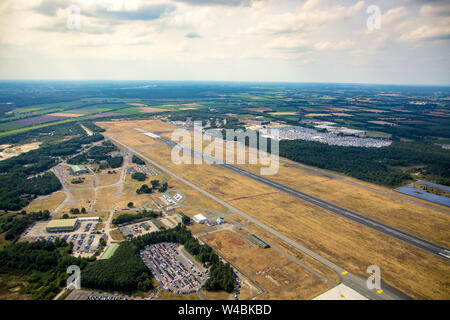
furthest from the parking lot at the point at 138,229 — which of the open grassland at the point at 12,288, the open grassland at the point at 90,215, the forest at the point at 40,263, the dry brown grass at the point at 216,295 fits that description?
the dry brown grass at the point at 216,295

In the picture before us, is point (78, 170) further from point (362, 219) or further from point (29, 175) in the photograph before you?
point (362, 219)

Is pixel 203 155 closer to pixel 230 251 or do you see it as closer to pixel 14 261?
pixel 230 251

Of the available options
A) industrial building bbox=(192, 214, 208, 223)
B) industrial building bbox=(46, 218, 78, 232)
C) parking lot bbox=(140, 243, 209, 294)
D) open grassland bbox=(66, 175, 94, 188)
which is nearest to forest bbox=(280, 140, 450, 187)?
industrial building bbox=(192, 214, 208, 223)

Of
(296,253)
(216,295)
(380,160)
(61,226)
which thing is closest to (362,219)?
(296,253)

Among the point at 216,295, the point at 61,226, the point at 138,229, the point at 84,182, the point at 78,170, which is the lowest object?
the point at 216,295

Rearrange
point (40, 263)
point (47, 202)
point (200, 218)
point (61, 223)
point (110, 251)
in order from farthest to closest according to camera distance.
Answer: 1. point (47, 202)
2. point (200, 218)
3. point (61, 223)
4. point (110, 251)
5. point (40, 263)

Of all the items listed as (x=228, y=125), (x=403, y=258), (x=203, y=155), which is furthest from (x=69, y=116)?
(x=403, y=258)

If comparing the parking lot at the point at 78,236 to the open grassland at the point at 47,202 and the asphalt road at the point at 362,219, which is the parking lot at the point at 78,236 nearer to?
the open grassland at the point at 47,202
